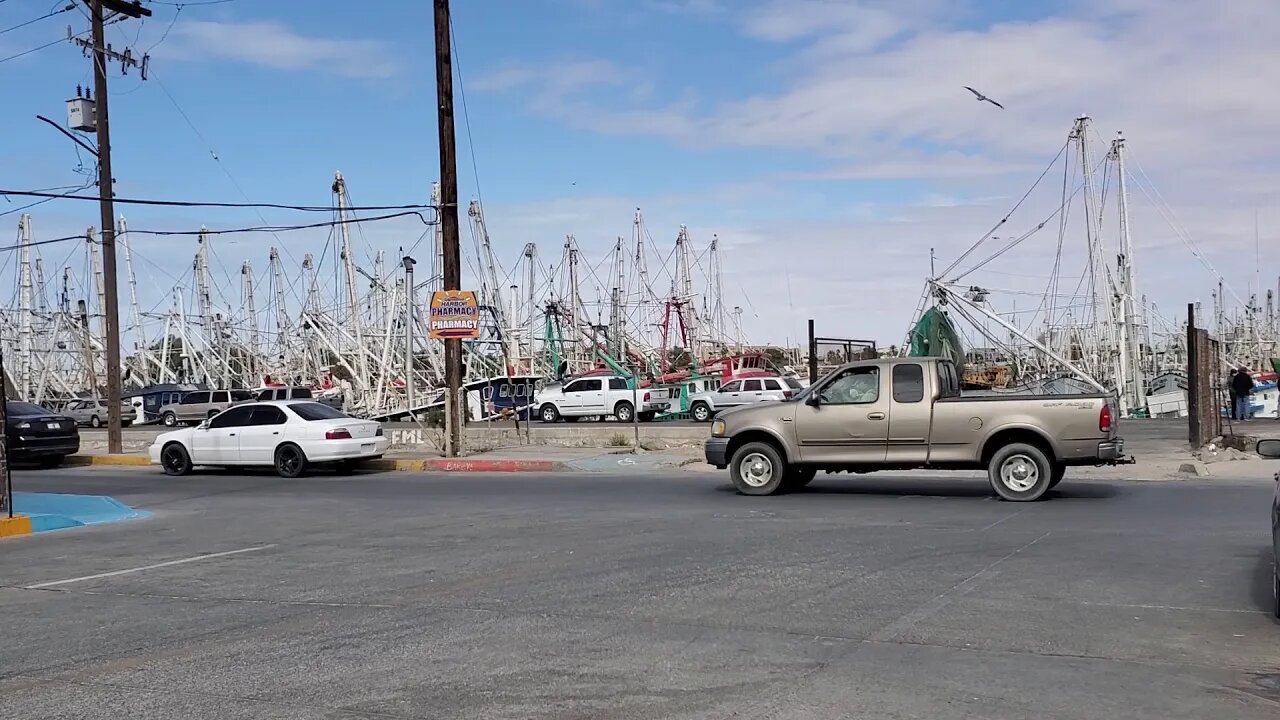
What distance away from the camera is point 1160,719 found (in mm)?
5422

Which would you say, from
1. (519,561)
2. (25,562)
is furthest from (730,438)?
(25,562)

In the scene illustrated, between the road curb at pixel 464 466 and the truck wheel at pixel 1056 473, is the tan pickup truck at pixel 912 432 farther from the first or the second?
the road curb at pixel 464 466

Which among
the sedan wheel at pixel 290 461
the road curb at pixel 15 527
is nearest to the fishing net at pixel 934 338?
the sedan wheel at pixel 290 461

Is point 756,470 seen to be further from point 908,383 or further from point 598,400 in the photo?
point 598,400

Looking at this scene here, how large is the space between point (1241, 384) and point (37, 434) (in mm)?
31924

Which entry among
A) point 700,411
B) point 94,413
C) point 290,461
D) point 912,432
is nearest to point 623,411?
point 700,411

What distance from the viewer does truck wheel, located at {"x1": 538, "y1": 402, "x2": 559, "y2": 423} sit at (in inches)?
1773

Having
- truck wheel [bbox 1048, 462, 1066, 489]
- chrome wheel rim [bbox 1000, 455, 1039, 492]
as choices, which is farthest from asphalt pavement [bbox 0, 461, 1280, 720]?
chrome wheel rim [bbox 1000, 455, 1039, 492]

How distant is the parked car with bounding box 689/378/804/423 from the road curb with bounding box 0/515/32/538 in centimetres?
2894

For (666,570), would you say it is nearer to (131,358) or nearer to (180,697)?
(180,697)

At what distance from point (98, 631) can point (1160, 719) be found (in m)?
6.59

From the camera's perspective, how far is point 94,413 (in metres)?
53.8

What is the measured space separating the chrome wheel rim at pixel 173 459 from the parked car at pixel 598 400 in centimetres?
2174

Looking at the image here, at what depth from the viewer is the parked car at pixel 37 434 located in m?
25.2
